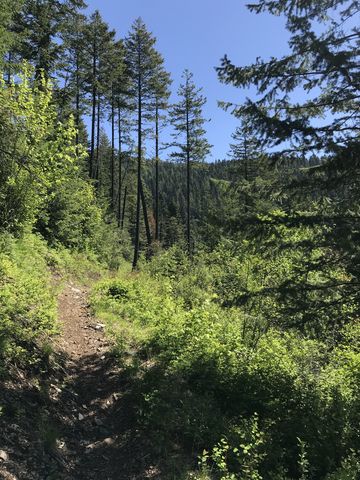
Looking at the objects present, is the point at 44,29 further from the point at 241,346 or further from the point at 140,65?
the point at 241,346

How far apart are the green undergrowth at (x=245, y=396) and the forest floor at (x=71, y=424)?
1.14 ft

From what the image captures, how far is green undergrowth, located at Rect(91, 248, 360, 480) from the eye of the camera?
17.5 feet

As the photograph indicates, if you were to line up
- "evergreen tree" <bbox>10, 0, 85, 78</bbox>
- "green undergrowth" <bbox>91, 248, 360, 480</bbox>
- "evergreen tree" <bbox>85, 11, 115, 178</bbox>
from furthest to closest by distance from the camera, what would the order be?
"evergreen tree" <bbox>85, 11, 115, 178</bbox>
"evergreen tree" <bbox>10, 0, 85, 78</bbox>
"green undergrowth" <bbox>91, 248, 360, 480</bbox>

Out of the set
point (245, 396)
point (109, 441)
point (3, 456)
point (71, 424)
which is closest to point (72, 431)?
point (71, 424)

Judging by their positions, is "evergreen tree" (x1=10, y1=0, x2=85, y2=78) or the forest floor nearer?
the forest floor

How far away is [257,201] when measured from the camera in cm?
773

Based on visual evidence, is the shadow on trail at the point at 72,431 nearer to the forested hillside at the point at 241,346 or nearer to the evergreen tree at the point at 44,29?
the forested hillside at the point at 241,346

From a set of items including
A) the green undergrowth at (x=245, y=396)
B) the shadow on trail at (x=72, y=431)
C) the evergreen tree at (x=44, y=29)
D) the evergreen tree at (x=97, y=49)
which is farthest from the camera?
the evergreen tree at (x=97, y=49)

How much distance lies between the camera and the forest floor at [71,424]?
15.5 ft

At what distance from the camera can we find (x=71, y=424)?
5.88 m

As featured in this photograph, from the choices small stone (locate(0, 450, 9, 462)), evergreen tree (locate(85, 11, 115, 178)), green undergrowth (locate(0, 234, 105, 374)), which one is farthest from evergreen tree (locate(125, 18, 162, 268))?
small stone (locate(0, 450, 9, 462))

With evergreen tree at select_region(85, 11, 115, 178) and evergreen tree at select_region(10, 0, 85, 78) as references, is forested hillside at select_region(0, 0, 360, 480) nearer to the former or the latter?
evergreen tree at select_region(10, 0, 85, 78)

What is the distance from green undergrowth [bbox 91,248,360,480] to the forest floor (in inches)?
13.7

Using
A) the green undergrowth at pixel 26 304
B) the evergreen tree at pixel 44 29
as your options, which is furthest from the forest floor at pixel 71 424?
the evergreen tree at pixel 44 29
